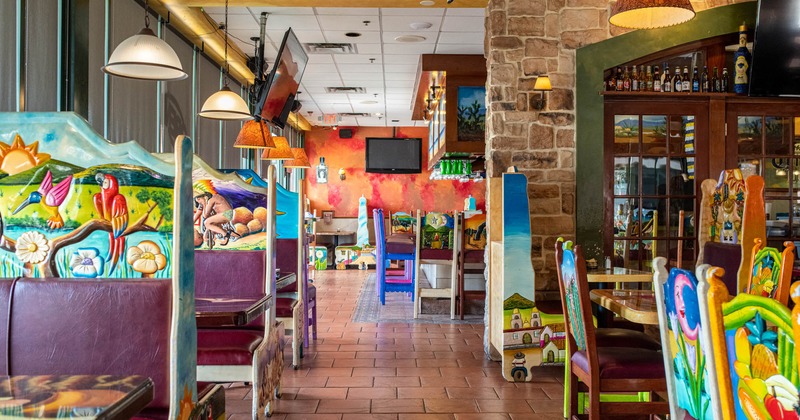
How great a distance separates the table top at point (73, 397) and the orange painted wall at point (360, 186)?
14.8m

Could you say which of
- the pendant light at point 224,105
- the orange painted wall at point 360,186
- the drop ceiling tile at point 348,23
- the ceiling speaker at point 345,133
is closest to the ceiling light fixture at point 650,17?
the pendant light at point 224,105

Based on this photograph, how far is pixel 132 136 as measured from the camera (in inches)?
253

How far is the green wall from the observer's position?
17.4 ft

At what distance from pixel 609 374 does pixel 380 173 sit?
43.9ft

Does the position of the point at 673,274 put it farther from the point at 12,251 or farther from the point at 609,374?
the point at 12,251

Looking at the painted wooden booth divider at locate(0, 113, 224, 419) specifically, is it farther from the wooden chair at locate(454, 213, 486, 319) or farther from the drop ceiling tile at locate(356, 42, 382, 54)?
the drop ceiling tile at locate(356, 42, 382, 54)

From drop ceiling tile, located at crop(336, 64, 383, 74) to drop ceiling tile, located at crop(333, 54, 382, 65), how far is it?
0.20 metres

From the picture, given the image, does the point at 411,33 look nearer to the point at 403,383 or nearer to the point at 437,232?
the point at 437,232

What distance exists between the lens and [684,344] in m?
1.72

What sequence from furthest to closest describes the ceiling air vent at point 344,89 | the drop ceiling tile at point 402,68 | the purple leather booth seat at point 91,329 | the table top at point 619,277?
the ceiling air vent at point 344,89, the drop ceiling tile at point 402,68, the table top at point 619,277, the purple leather booth seat at point 91,329

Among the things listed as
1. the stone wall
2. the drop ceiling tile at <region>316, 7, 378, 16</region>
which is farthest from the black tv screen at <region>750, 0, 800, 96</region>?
the drop ceiling tile at <region>316, 7, 378, 16</region>

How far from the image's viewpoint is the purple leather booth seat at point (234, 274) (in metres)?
3.82

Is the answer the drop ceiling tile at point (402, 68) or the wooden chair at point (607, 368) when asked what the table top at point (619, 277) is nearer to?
the wooden chair at point (607, 368)

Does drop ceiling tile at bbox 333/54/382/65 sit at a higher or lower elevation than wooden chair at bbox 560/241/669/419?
higher
